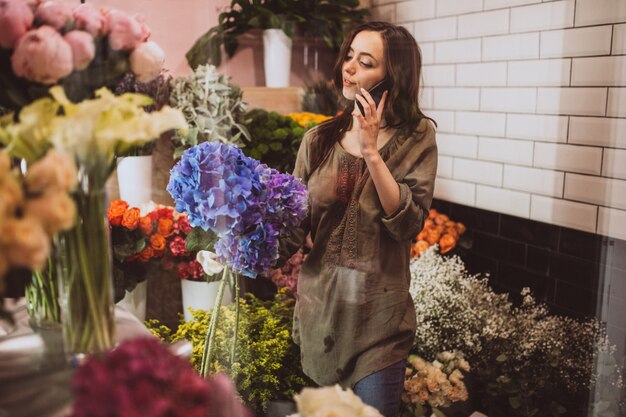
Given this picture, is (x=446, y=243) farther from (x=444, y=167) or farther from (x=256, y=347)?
(x=256, y=347)

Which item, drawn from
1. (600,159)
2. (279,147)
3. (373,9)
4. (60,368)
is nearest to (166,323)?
(279,147)

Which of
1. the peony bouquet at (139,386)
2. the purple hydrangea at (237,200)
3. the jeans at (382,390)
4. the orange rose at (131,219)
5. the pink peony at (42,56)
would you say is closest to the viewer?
the peony bouquet at (139,386)

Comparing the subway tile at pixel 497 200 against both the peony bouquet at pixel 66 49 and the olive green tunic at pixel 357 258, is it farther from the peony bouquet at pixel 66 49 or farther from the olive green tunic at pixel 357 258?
the peony bouquet at pixel 66 49

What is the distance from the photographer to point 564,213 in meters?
1.58

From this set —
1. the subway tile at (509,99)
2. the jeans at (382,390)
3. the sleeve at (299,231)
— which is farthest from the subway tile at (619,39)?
the jeans at (382,390)

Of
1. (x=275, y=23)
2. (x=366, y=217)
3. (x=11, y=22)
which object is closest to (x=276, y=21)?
(x=275, y=23)

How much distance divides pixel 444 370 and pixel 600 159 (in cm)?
69

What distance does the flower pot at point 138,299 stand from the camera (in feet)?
4.18

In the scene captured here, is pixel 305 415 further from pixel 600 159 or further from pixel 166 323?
pixel 600 159

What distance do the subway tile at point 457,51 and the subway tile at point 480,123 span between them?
14 cm

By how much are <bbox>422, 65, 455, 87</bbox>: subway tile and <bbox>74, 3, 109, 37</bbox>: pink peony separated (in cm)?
81

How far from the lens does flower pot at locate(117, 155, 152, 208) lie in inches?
48.4

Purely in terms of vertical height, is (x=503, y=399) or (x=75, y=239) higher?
(x=75, y=239)

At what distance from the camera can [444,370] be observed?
154 cm
